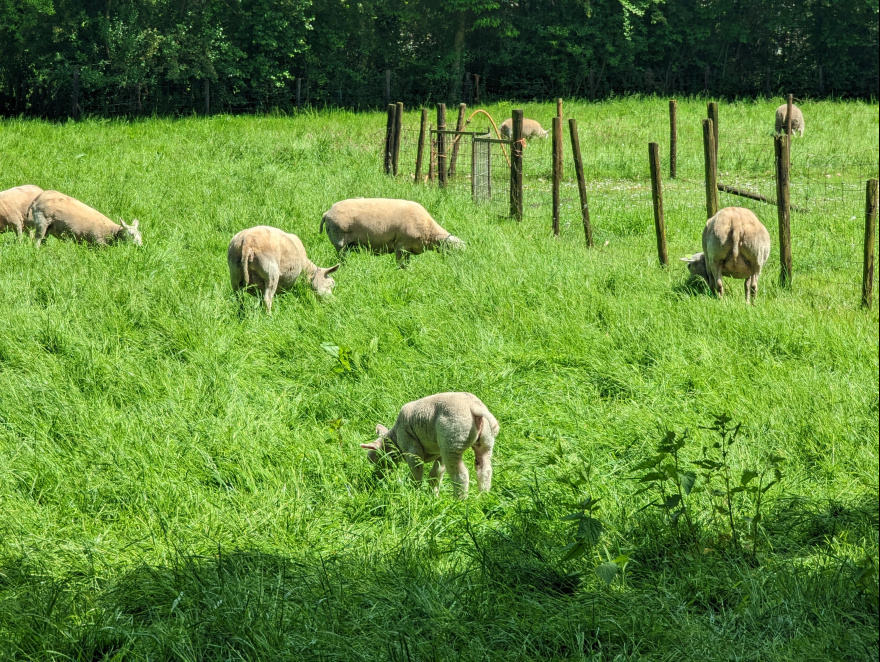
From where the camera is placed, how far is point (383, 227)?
1004cm

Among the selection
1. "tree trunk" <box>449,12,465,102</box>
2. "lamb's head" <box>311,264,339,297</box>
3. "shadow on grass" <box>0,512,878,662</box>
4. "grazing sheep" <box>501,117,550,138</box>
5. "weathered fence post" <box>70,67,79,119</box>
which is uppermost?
"tree trunk" <box>449,12,465,102</box>

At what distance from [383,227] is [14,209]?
5.12 m

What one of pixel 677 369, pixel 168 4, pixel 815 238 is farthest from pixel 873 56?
pixel 677 369

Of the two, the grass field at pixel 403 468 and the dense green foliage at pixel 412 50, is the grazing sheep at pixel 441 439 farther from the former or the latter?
the dense green foliage at pixel 412 50

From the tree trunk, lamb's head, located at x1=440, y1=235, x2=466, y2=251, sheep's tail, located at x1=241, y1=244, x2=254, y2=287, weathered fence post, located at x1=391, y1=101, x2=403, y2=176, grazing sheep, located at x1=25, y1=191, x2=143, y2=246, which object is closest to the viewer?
sheep's tail, located at x1=241, y1=244, x2=254, y2=287

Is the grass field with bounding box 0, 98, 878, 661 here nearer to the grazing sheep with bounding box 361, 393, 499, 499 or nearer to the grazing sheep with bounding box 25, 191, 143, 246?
the grazing sheep with bounding box 361, 393, 499, 499

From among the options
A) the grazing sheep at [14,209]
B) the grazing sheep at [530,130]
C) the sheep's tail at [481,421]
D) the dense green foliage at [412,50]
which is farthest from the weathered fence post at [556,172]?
the dense green foliage at [412,50]

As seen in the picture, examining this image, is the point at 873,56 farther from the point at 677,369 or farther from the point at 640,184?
the point at 677,369

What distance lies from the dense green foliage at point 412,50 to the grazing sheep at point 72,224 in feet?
56.5

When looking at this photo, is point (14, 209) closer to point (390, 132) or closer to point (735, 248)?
point (390, 132)

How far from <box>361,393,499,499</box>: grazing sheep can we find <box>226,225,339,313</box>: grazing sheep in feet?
11.5

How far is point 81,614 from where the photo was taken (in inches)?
146

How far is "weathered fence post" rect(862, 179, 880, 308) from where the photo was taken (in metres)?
7.15

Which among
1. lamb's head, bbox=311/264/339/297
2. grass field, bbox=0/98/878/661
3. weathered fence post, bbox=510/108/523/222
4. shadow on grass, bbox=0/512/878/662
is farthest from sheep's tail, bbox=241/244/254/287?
weathered fence post, bbox=510/108/523/222
